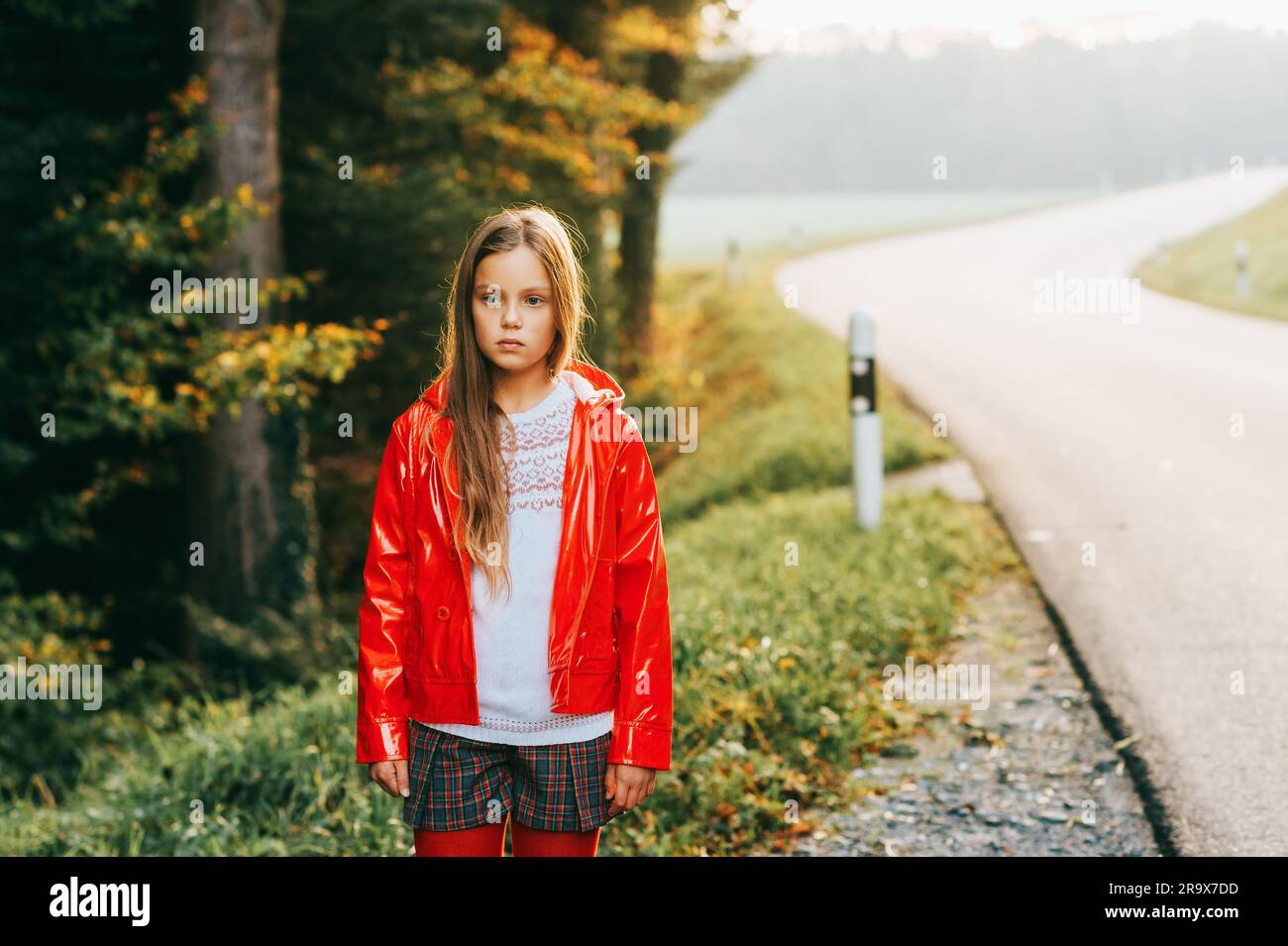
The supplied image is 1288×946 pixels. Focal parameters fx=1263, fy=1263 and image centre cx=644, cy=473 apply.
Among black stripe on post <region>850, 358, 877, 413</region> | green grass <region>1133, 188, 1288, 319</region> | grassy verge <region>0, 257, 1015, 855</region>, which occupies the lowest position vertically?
grassy verge <region>0, 257, 1015, 855</region>

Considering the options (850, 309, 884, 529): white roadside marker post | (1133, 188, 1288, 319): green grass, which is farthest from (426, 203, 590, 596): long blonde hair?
(1133, 188, 1288, 319): green grass

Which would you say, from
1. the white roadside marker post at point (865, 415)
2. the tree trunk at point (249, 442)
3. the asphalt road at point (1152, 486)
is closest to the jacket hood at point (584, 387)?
the asphalt road at point (1152, 486)

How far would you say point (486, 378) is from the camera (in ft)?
8.88

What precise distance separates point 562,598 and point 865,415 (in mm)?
5039

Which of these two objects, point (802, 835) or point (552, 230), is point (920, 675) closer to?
point (802, 835)

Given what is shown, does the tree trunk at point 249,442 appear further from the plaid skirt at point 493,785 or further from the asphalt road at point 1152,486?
the plaid skirt at point 493,785

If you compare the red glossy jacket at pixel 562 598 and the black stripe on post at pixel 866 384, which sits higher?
the black stripe on post at pixel 866 384

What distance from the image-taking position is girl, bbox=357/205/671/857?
2611 millimetres

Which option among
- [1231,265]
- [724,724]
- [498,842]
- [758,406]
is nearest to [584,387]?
[498,842]

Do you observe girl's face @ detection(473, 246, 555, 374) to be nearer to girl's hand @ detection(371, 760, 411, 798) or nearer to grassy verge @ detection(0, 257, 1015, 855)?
girl's hand @ detection(371, 760, 411, 798)

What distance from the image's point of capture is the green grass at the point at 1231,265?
17.2 metres

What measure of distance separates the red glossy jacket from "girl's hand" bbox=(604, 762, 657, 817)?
0.07ft

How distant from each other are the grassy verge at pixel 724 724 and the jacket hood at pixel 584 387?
1.86 metres
